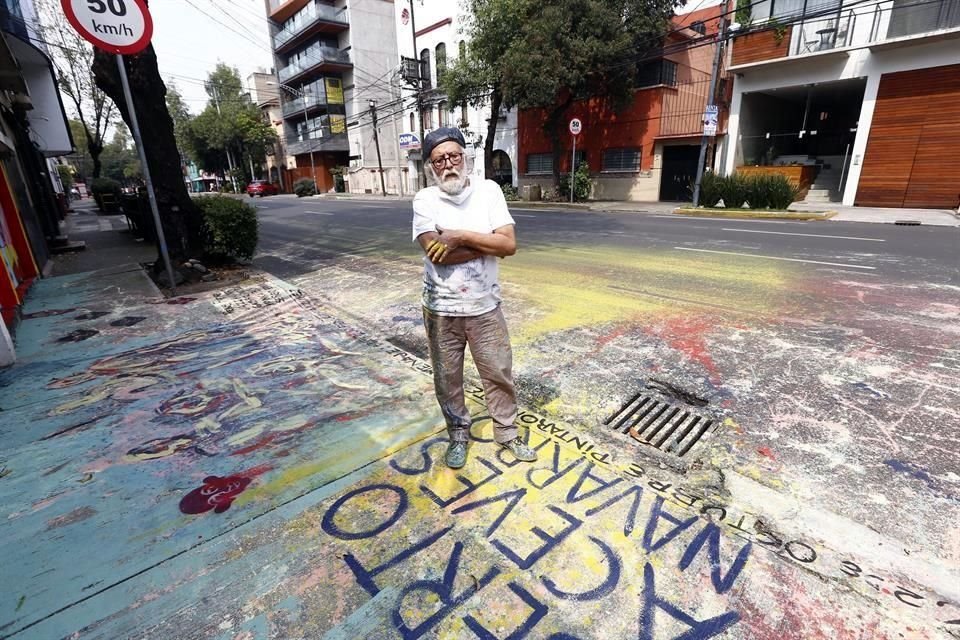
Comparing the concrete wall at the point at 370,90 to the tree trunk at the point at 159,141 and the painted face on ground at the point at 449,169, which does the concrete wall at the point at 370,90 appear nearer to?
the tree trunk at the point at 159,141

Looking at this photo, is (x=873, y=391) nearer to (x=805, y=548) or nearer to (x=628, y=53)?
(x=805, y=548)

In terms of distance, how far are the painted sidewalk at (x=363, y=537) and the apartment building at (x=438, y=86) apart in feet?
79.0

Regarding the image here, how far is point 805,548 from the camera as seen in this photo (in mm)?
1917

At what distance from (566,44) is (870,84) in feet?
32.7

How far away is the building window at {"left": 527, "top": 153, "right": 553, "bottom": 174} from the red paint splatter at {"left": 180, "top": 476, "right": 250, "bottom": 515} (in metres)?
23.2

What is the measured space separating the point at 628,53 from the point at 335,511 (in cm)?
1948

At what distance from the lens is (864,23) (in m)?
14.3

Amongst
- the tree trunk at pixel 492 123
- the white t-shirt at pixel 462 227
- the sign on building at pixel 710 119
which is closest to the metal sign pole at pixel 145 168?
the white t-shirt at pixel 462 227

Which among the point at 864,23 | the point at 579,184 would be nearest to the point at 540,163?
the point at 579,184

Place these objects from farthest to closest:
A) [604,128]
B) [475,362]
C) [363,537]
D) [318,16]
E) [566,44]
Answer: [318,16] → [604,128] → [566,44] → [475,362] → [363,537]

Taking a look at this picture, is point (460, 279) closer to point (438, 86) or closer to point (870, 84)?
point (870, 84)

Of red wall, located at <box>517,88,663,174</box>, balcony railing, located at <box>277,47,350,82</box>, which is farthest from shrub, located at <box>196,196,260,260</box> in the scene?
balcony railing, located at <box>277,47,350,82</box>

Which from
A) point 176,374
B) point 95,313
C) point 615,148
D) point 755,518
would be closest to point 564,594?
point 755,518

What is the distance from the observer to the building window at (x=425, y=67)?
29820mm
